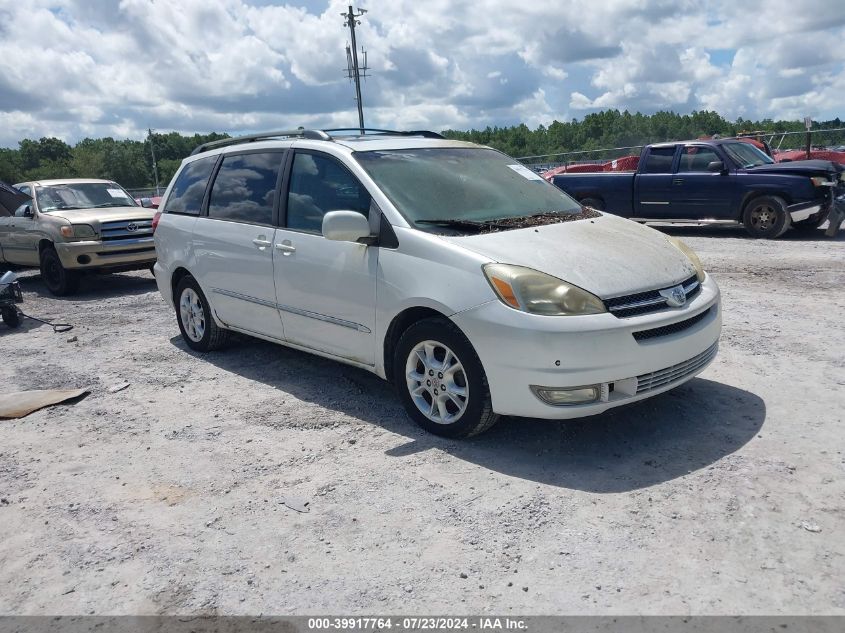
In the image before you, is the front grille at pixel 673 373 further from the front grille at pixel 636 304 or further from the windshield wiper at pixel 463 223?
the windshield wiper at pixel 463 223

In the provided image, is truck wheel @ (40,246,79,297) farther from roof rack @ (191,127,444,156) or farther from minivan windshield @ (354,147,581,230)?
minivan windshield @ (354,147,581,230)

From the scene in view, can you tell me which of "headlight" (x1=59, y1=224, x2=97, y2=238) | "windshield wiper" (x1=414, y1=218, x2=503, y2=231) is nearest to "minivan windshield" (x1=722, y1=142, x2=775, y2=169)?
"windshield wiper" (x1=414, y1=218, x2=503, y2=231)

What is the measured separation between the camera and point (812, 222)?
12578 mm

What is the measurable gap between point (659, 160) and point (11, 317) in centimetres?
1112

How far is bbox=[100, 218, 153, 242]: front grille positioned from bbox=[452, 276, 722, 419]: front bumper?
8.23 metres

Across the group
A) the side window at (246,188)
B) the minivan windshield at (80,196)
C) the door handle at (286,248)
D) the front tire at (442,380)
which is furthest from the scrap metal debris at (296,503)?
the minivan windshield at (80,196)

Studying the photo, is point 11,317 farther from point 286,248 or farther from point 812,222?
point 812,222

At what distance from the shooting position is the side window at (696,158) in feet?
43.7

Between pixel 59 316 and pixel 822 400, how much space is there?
8.65m

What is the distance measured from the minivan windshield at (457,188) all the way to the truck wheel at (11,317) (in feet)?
19.1

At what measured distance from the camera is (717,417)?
15.0 feet

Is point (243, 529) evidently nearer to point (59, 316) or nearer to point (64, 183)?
point (59, 316)

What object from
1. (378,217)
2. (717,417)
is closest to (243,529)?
(378,217)

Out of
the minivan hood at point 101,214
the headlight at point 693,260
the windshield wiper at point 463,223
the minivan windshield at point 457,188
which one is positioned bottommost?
the headlight at point 693,260
